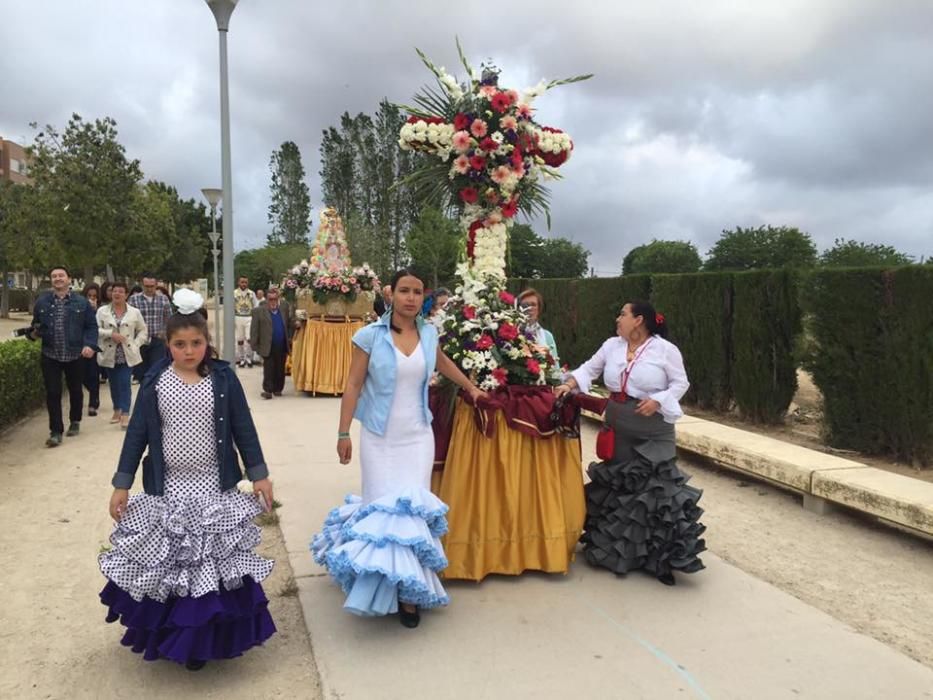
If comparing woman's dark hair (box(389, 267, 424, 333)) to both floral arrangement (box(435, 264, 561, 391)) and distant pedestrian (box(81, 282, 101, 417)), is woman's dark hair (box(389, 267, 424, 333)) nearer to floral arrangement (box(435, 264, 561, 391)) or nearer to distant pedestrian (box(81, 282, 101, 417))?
floral arrangement (box(435, 264, 561, 391))

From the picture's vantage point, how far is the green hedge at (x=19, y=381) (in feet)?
26.3

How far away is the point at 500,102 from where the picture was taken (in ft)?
14.9

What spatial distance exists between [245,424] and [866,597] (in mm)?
3663

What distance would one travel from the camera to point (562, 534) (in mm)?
4207

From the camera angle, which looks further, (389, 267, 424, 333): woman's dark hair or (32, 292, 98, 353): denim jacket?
(32, 292, 98, 353): denim jacket

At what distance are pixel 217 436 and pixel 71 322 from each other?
212 inches

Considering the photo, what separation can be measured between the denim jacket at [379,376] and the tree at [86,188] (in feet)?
86.4

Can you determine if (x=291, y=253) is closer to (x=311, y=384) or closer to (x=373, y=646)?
(x=311, y=384)

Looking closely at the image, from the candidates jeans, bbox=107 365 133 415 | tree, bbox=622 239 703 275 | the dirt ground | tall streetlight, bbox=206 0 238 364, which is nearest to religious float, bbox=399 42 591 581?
the dirt ground

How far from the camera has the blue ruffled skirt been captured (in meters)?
3.34

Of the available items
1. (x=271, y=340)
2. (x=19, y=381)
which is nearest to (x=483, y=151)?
(x=19, y=381)

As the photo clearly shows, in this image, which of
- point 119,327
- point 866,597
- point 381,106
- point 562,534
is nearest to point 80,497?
point 119,327

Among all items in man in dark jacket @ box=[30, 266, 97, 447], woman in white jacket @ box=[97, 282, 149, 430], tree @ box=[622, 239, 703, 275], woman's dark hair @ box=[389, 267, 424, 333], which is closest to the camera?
woman's dark hair @ box=[389, 267, 424, 333]

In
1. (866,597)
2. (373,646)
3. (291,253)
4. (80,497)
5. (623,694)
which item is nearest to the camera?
(623,694)
